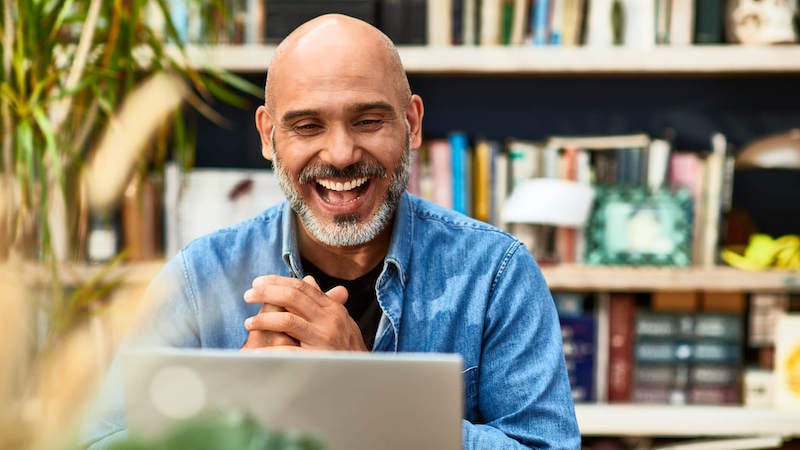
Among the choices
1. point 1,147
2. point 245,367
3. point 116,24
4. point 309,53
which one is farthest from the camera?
point 116,24

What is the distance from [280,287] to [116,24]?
3.38ft

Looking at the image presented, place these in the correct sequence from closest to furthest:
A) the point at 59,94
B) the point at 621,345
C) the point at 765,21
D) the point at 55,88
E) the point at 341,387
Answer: the point at 341,387 → the point at 59,94 → the point at 55,88 → the point at 765,21 → the point at 621,345

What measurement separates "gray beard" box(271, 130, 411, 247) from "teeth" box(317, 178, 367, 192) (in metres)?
0.02

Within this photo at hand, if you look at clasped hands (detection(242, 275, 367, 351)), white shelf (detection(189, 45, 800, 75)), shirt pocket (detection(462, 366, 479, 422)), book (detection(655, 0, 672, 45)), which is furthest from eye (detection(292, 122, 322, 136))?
book (detection(655, 0, 672, 45))

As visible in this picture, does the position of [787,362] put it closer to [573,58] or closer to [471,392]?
[573,58]

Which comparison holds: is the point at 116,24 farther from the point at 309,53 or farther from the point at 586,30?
the point at 586,30

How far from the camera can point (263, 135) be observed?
1.37 m

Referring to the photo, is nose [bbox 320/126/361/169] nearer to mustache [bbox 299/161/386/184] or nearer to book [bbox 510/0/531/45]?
mustache [bbox 299/161/386/184]

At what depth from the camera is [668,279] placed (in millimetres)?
2234

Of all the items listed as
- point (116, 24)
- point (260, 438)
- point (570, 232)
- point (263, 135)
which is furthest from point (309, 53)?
point (570, 232)

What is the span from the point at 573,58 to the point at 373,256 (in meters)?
1.11

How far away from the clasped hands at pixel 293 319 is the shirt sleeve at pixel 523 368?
23 cm

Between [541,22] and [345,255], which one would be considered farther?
[541,22]

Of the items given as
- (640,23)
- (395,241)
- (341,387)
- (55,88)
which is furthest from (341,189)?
(640,23)
